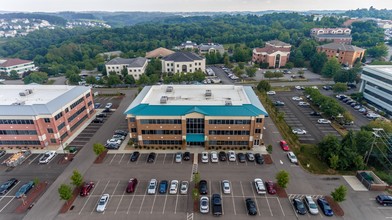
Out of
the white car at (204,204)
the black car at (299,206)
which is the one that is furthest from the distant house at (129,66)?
the black car at (299,206)

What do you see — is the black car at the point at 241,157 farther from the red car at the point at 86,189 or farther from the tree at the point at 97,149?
the tree at the point at 97,149

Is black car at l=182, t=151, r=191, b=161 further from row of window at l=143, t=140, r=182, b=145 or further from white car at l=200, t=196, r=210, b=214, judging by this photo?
white car at l=200, t=196, r=210, b=214

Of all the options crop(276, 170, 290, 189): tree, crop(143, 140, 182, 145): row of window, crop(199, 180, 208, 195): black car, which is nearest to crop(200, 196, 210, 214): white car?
crop(199, 180, 208, 195): black car

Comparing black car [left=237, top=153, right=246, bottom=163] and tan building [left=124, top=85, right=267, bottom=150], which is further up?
tan building [left=124, top=85, right=267, bottom=150]

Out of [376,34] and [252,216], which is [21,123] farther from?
[376,34]

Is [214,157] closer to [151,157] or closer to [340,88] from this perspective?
[151,157]

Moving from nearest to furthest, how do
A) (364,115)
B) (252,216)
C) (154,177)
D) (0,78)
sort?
(252,216) → (154,177) → (364,115) → (0,78)

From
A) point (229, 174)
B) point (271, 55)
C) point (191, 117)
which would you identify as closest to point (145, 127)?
point (191, 117)
